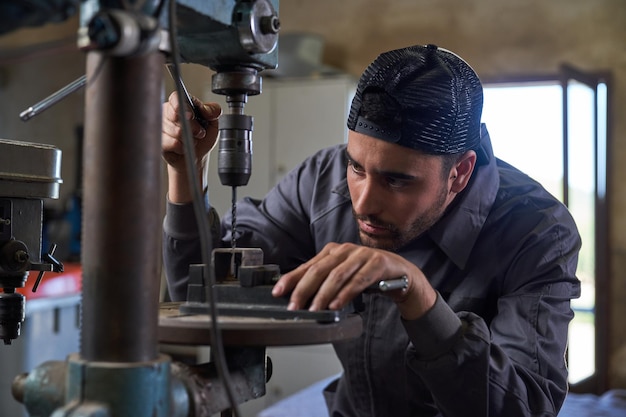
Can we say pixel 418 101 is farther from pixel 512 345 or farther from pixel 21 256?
pixel 21 256

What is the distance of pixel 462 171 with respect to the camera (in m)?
1.58

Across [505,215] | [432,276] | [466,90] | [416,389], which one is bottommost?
[416,389]

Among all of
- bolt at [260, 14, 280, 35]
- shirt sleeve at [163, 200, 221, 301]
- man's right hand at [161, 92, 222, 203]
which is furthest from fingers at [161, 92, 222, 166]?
bolt at [260, 14, 280, 35]

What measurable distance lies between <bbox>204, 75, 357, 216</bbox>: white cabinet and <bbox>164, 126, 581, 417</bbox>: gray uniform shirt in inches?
97.7

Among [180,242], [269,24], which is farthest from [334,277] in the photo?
[180,242]

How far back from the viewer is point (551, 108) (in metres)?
4.49

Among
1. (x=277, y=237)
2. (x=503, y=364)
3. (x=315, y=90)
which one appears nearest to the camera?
(x=503, y=364)

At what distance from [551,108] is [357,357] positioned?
3.32 meters

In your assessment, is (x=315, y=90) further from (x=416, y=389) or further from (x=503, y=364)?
(x=503, y=364)

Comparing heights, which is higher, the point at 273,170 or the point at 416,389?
the point at 273,170

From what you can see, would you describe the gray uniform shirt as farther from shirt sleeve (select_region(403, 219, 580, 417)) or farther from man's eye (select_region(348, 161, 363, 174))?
man's eye (select_region(348, 161, 363, 174))

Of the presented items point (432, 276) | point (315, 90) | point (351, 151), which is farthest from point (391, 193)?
point (315, 90)

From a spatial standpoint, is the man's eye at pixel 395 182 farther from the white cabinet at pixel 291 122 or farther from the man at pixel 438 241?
the white cabinet at pixel 291 122

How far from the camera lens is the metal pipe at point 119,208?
70 centimetres
